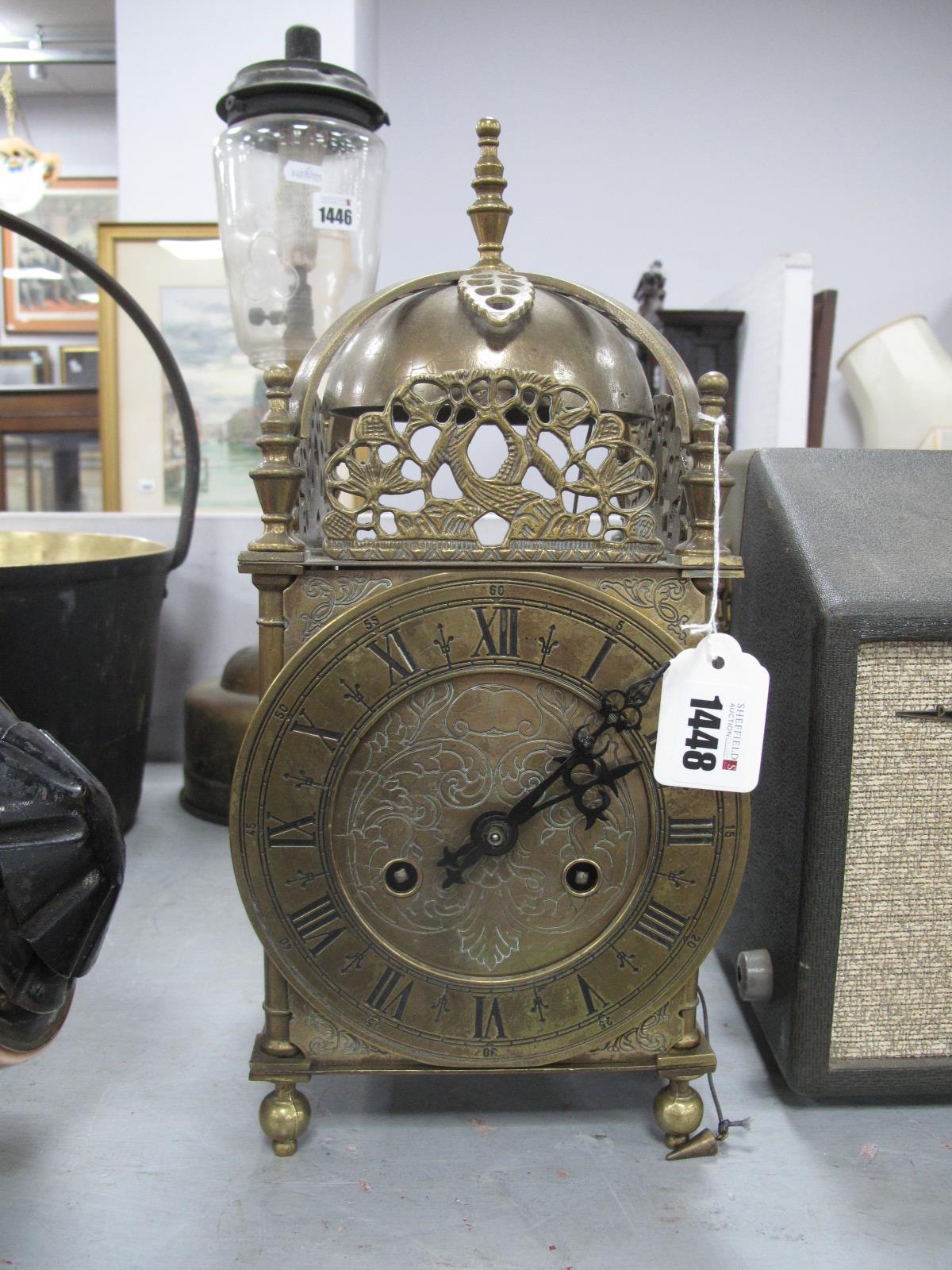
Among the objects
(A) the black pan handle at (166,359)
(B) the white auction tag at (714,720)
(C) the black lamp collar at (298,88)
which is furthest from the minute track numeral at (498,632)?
(C) the black lamp collar at (298,88)

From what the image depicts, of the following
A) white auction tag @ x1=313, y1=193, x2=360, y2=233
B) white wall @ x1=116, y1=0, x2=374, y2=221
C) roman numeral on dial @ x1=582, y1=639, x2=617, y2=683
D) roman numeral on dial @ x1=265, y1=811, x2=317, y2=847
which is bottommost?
roman numeral on dial @ x1=265, y1=811, x2=317, y2=847

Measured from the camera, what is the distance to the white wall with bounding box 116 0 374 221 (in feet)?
6.15

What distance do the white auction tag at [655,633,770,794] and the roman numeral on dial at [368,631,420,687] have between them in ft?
0.62

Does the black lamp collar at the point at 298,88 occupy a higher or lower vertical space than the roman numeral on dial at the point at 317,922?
higher

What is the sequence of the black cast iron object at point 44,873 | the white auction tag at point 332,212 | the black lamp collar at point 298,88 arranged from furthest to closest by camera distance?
the white auction tag at point 332,212 → the black lamp collar at point 298,88 → the black cast iron object at point 44,873

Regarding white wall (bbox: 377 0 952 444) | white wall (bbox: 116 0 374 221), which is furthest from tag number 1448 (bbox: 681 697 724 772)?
white wall (bbox: 377 0 952 444)

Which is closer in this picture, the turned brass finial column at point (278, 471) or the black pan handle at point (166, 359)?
the turned brass finial column at point (278, 471)

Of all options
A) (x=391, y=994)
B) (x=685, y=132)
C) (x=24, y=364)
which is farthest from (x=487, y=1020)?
(x=24, y=364)

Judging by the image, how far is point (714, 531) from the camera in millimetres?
778

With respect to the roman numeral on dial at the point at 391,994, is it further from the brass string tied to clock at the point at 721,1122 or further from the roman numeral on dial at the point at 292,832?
the brass string tied to clock at the point at 721,1122

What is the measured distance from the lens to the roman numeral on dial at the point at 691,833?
0.78 metres

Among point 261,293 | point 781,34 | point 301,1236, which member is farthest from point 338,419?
point 781,34

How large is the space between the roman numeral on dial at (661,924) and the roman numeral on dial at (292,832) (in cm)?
25

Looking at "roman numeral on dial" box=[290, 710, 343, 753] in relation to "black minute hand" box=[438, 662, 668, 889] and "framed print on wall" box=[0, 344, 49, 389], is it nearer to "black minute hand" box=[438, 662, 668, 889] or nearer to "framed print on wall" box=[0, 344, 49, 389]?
"black minute hand" box=[438, 662, 668, 889]
